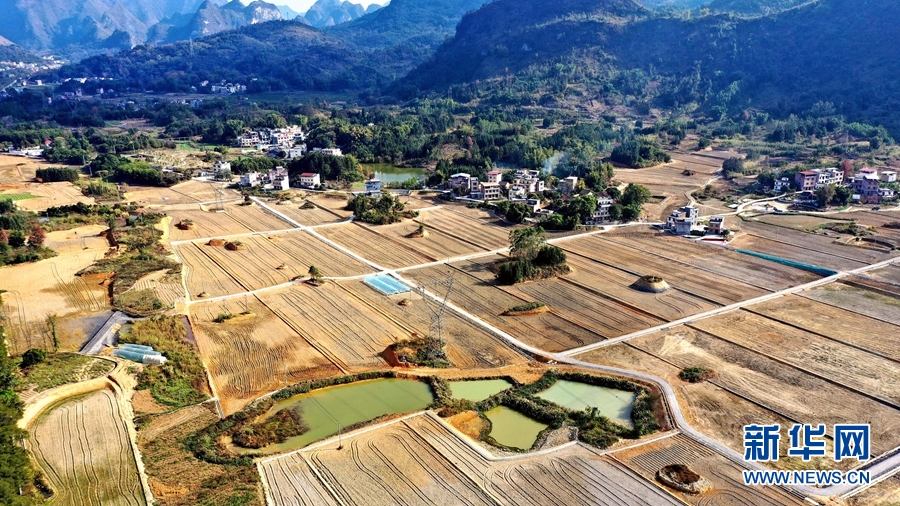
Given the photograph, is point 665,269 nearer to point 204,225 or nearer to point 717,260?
point 717,260

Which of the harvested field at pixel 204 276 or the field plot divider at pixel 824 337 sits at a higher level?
the harvested field at pixel 204 276

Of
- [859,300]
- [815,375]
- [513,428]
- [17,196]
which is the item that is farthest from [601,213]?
[17,196]

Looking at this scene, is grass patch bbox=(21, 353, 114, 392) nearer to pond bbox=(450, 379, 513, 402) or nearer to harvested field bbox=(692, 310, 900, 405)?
pond bbox=(450, 379, 513, 402)

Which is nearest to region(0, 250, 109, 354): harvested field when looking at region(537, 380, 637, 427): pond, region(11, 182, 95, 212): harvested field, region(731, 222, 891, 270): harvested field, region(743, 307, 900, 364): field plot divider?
region(11, 182, 95, 212): harvested field

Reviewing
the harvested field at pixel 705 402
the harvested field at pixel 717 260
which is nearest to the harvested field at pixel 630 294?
the harvested field at pixel 717 260

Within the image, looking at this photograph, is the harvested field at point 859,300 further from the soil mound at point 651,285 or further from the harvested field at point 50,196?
the harvested field at point 50,196
